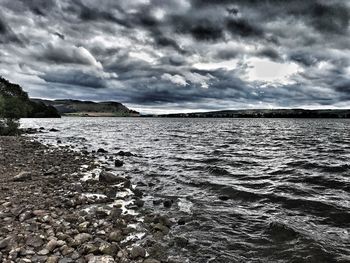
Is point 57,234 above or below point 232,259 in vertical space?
above

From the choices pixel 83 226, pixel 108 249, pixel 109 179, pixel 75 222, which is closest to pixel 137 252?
pixel 108 249


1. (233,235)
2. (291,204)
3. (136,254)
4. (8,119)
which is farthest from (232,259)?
(8,119)

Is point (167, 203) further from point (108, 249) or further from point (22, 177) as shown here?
point (22, 177)

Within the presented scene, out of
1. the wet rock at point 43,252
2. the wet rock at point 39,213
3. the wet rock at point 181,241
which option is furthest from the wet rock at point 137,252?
the wet rock at point 39,213

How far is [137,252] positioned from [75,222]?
312 centimetres

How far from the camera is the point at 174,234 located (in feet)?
33.9

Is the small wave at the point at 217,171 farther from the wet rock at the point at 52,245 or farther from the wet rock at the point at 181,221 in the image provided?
the wet rock at the point at 52,245

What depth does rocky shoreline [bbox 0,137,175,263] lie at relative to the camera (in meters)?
8.02

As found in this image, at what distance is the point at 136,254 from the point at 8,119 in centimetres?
5285

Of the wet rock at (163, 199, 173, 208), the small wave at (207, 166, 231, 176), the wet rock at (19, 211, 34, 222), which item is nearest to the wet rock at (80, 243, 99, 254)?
the wet rock at (19, 211, 34, 222)

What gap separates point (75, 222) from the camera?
33.9ft

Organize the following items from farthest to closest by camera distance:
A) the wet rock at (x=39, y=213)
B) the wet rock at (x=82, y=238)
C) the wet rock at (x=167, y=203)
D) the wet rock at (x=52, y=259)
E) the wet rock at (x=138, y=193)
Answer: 1. the wet rock at (x=138, y=193)
2. the wet rock at (x=167, y=203)
3. the wet rock at (x=39, y=213)
4. the wet rock at (x=82, y=238)
5. the wet rock at (x=52, y=259)

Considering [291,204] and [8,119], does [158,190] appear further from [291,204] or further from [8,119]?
[8,119]

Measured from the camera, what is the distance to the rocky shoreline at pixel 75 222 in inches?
316
